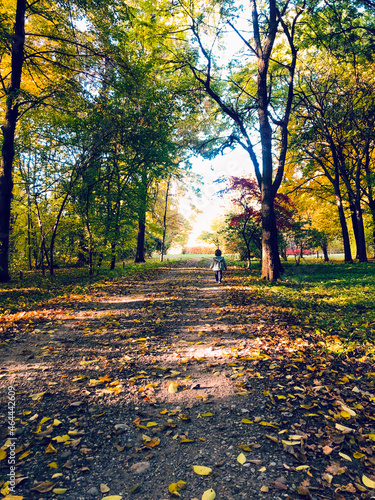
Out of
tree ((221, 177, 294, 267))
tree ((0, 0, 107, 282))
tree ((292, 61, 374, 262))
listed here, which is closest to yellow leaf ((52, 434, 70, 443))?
tree ((0, 0, 107, 282))

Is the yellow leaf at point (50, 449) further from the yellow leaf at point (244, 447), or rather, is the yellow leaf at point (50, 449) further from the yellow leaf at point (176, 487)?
the yellow leaf at point (244, 447)

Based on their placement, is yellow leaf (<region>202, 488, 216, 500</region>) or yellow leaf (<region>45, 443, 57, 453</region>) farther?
yellow leaf (<region>45, 443, 57, 453</region>)

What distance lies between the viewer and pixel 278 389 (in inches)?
125

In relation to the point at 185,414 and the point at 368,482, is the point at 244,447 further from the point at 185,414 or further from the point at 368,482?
the point at 368,482

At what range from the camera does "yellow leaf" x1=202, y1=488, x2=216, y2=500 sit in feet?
5.91

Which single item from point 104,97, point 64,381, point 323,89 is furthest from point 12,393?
point 323,89

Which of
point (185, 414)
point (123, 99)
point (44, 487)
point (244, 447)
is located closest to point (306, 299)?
point (185, 414)

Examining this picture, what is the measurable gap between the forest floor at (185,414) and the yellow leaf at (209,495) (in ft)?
0.04

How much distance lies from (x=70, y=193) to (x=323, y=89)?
50.8 feet

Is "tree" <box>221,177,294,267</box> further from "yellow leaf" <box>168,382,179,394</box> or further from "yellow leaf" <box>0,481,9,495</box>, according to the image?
"yellow leaf" <box>0,481,9,495</box>

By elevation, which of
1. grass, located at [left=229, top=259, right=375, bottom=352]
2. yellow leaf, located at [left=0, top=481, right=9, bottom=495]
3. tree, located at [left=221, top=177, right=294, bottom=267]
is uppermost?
tree, located at [left=221, top=177, right=294, bottom=267]

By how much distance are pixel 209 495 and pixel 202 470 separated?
228mm

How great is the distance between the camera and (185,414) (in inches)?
109

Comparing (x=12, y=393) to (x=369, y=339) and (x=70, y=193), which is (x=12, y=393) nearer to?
(x=369, y=339)
